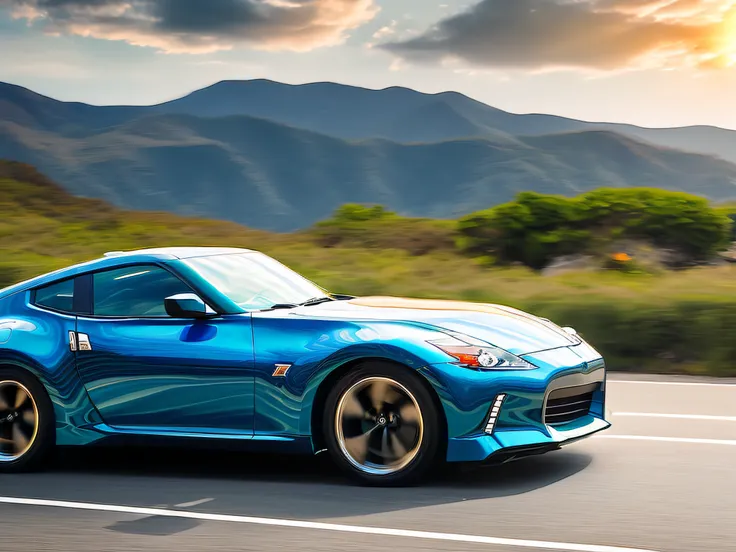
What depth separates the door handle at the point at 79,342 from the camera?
664cm

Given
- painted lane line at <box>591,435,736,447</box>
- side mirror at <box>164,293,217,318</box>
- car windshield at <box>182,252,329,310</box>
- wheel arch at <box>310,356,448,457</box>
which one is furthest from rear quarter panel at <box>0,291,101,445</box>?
painted lane line at <box>591,435,736,447</box>

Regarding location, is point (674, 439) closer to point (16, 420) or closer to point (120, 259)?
point (120, 259)

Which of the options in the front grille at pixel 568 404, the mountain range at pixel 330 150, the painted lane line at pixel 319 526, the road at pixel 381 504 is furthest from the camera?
the mountain range at pixel 330 150

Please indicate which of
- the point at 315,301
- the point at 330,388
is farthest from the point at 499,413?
the point at 315,301

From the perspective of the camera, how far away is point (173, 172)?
74.3 meters

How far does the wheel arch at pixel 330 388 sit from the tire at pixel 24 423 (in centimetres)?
162

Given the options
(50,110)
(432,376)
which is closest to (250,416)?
(432,376)

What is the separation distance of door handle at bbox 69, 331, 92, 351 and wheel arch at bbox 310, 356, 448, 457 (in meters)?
1.40

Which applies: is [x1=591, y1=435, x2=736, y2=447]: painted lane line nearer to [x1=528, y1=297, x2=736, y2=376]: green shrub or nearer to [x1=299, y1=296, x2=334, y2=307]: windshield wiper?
[x1=299, y1=296, x2=334, y2=307]: windshield wiper

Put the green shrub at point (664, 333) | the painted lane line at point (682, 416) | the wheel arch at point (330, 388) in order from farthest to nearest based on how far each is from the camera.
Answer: the green shrub at point (664, 333) < the painted lane line at point (682, 416) < the wheel arch at point (330, 388)

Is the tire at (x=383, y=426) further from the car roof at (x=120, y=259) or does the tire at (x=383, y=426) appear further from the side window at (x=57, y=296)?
the side window at (x=57, y=296)

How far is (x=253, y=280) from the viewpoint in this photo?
691cm

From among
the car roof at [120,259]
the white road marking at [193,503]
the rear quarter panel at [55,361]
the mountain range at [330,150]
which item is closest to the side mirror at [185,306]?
the car roof at [120,259]

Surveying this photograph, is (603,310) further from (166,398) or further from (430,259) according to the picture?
(430,259)
